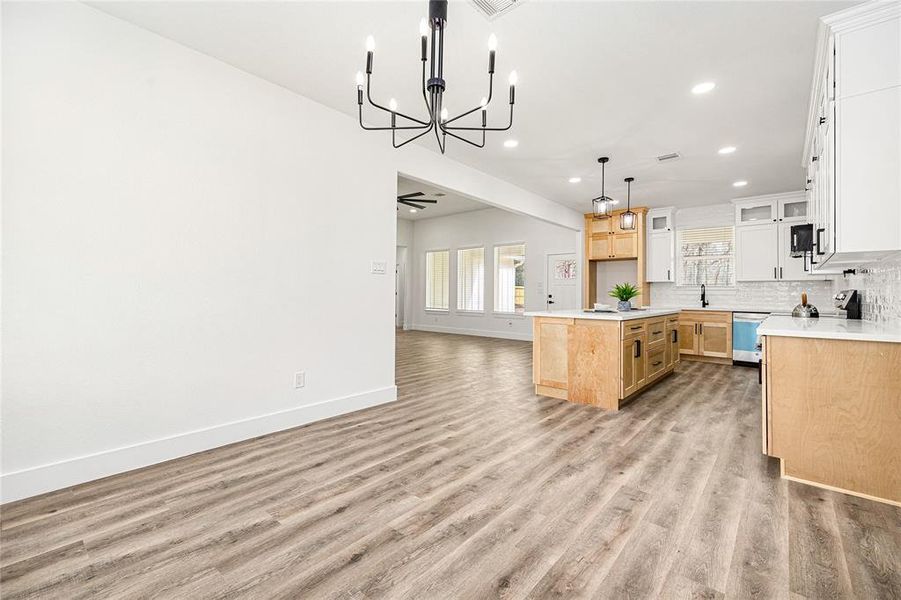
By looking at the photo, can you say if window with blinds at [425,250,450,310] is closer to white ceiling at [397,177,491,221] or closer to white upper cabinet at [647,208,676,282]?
white ceiling at [397,177,491,221]

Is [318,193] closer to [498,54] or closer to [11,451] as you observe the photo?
[498,54]

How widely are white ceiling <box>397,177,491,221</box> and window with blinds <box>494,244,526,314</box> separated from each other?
121cm

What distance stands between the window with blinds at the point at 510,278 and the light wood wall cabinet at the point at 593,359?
4.64m

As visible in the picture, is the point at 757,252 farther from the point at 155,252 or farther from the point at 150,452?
the point at 150,452

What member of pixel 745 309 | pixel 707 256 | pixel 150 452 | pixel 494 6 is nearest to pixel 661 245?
pixel 707 256

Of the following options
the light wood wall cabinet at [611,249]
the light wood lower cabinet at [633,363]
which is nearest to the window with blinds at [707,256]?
the light wood wall cabinet at [611,249]

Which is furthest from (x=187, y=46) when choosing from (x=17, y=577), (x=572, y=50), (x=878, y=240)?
(x=878, y=240)

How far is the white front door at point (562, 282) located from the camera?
26.7 feet

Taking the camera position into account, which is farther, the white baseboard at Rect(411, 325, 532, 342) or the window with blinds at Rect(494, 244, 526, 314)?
the window with blinds at Rect(494, 244, 526, 314)

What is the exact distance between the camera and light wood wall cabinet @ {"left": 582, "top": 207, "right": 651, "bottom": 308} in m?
7.09

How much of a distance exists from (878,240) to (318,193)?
3.63 m

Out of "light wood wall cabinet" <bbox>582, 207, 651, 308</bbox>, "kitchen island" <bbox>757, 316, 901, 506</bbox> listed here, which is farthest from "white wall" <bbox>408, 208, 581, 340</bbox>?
"kitchen island" <bbox>757, 316, 901, 506</bbox>

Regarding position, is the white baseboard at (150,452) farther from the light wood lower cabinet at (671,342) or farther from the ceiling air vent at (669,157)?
the ceiling air vent at (669,157)

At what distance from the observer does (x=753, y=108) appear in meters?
3.42
